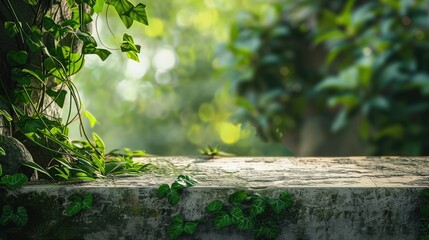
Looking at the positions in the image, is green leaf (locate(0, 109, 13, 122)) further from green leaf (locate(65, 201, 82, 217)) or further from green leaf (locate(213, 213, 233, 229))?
green leaf (locate(213, 213, 233, 229))

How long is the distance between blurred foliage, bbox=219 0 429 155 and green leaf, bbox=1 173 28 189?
9.46 ft

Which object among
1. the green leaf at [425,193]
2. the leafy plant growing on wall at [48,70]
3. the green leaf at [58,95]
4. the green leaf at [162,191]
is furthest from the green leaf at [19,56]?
the green leaf at [425,193]

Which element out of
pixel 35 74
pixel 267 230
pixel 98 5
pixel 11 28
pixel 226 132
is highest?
pixel 226 132

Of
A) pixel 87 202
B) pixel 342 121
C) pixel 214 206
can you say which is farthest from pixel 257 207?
pixel 342 121

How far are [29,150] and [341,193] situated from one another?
1029 millimetres

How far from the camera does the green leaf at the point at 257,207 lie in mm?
1836

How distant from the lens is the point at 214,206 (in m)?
1.83

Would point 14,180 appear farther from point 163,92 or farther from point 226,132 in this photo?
point 226,132

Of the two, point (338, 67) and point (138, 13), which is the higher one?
point (338, 67)

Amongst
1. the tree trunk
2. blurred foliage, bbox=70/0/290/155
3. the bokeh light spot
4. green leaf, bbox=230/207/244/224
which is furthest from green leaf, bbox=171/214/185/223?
the bokeh light spot

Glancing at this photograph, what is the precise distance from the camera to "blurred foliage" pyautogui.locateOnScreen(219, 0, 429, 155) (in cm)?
427

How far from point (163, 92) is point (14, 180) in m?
5.22

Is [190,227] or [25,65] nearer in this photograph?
[190,227]

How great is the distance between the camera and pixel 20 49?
2023 millimetres
